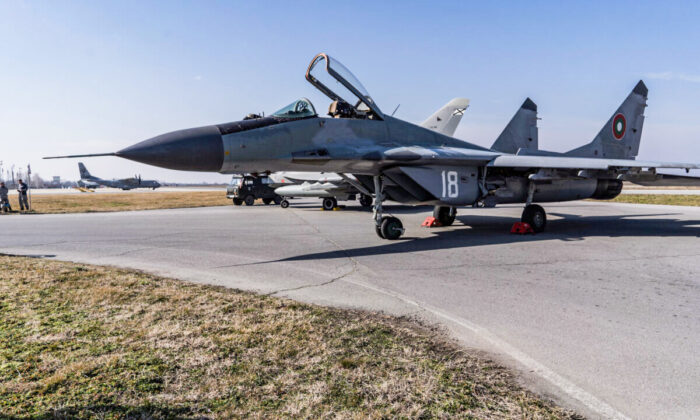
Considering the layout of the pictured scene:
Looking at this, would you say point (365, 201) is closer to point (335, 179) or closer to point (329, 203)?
point (329, 203)

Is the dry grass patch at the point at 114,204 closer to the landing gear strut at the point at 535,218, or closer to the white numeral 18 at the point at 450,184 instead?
the white numeral 18 at the point at 450,184

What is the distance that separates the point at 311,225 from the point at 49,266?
741cm

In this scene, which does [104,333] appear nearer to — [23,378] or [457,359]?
[23,378]

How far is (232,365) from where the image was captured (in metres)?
2.68

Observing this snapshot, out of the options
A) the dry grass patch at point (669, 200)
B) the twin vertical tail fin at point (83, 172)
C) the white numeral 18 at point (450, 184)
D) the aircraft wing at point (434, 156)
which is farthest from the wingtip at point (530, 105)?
the twin vertical tail fin at point (83, 172)

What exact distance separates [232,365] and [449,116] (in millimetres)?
18561

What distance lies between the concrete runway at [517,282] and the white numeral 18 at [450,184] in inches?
42.0

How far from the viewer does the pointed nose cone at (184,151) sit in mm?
6164

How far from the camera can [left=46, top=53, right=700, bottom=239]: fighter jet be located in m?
6.79

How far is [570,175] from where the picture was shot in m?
10.4

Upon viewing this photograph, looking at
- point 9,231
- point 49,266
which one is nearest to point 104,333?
point 49,266

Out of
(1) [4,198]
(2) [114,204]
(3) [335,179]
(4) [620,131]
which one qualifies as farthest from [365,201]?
(2) [114,204]

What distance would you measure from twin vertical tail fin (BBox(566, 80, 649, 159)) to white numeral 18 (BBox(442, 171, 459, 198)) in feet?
20.9

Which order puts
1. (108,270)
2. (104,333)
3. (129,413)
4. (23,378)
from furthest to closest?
(108,270)
(104,333)
(23,378)
(129,413)
